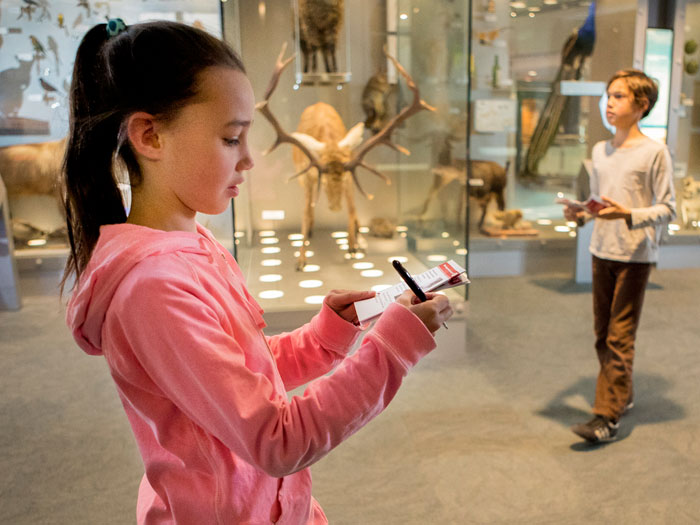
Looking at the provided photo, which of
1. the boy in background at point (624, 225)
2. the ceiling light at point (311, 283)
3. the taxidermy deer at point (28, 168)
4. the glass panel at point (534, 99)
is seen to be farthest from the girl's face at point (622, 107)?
the taxidermy deer at point (28, 168)

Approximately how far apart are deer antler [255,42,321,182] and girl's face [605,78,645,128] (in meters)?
1.88

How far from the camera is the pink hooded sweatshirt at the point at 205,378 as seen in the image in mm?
724

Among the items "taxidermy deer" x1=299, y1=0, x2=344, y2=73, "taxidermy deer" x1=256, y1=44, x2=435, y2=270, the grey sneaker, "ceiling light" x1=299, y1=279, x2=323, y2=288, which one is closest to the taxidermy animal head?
"taxidermy deer" x1=256, y1=44, x2=435, y2=270

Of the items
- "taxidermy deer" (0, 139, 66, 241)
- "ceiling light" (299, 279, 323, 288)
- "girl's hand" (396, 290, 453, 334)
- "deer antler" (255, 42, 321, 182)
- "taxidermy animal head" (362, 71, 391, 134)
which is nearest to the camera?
"girl's hand" (396, 290, 453, 334)

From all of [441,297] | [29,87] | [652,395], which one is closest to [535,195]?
[652,395]

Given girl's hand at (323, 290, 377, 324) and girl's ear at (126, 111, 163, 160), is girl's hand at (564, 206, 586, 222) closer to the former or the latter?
girl's hand at (323, 290, 377, 324)

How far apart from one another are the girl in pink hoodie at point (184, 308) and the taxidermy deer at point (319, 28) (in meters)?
3.14

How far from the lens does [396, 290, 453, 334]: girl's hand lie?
84 centimetres

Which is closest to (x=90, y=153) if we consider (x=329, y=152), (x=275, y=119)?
(x=275, y=119)

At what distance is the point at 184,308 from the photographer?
0.72 m

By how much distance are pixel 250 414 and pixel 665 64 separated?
563 cm

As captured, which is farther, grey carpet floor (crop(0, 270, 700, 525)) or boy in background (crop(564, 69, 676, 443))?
boy in background (crop(564, 69, 676, 443))

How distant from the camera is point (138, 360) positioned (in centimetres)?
76

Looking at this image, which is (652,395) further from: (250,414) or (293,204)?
(250,414)
